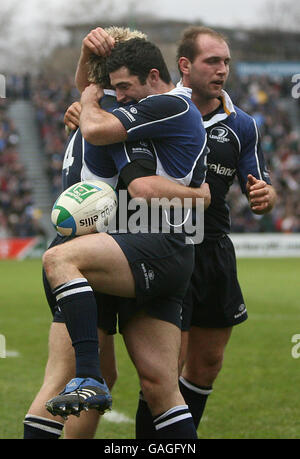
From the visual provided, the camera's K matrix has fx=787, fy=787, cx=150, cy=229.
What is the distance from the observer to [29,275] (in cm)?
1966

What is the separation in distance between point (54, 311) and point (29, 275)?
1568cm

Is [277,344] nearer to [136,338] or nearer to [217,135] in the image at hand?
[217,135]

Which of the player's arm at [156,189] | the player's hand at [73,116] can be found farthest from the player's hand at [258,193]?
the player's hand at [73,116]

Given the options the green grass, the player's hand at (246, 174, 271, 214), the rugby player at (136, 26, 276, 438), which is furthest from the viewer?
the green grass

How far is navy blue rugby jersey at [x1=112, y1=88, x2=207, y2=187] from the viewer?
154 inches

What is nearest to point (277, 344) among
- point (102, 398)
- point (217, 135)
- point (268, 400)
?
point (268, 400)

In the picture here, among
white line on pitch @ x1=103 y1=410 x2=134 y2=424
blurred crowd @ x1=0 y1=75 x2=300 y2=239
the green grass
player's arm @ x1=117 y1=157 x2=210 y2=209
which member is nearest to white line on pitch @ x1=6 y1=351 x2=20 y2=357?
the green grass

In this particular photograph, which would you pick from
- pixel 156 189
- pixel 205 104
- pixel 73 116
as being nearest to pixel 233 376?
pixel 205 104

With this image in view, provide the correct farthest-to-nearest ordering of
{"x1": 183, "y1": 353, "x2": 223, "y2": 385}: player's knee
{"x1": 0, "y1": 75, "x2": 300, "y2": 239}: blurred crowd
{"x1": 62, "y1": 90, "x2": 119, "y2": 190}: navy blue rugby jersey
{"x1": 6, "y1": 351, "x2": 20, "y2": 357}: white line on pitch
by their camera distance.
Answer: {"x1": 0, "y1": 75, "x2": 300, "y2": 239}: blurred crowd → {"x1": 6, "y1": 351, "x2": 20, "y2": 357}: white line on pitch → {"x1": 183, "y1": 353, "x2": 223, "y2": 385}: player's knee → {"x1": 62, "y1": 90, "x2": 119, "y2": 190}: navy blue rugby jersey

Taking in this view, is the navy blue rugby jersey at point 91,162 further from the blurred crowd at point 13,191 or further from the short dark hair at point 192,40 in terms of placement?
the blurred crowd at point 13,191

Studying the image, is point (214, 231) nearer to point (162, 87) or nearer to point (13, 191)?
point (162, 87)

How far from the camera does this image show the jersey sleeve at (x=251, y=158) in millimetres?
5305

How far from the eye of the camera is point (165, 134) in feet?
13.0

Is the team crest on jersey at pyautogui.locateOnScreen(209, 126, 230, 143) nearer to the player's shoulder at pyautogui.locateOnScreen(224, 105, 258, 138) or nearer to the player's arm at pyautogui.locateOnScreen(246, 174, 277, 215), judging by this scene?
the player's shoulder at pyautogui.locateOnScreen(224, 105, 258, 138)
